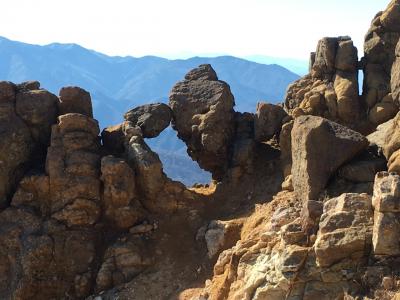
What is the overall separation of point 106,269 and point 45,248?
337cm

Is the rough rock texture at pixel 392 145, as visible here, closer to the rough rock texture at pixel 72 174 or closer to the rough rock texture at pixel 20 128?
the rough rock texture at pixel 72 174

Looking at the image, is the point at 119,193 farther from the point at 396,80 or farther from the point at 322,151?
the point at 396,80

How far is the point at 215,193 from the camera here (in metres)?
31.5

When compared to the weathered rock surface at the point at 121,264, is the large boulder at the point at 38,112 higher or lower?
higher

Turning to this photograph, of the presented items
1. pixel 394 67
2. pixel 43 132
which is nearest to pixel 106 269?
pixel 43 132

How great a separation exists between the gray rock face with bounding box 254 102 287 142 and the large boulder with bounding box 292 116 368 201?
286 inches

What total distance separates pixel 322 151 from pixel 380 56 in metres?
11.6

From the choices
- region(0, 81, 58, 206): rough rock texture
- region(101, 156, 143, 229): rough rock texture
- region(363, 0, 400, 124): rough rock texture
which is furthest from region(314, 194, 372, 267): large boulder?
region(0, 81, 58, 206): rough rock texture

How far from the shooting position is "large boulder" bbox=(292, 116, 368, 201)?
24.0 metres

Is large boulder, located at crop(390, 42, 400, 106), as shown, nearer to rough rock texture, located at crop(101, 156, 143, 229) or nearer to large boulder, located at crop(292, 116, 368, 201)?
large boulder, located at crop(292, 116, 368, 201)

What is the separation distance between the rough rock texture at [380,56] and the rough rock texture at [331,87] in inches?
30.3

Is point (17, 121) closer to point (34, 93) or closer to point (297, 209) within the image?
point (34, 93)

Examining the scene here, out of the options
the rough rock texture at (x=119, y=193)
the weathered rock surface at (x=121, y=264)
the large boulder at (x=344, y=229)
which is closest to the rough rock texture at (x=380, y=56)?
the large boulder at (x=344, y=229)

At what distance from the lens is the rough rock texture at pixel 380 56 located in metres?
30.5
